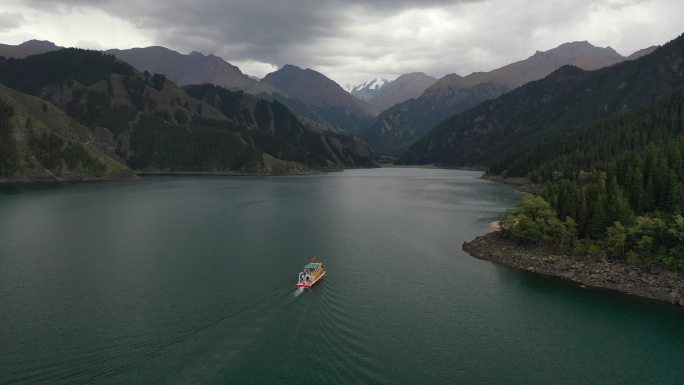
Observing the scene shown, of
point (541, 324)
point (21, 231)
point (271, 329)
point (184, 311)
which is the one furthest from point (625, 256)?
point (21, 231)

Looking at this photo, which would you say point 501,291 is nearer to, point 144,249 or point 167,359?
point 167,359

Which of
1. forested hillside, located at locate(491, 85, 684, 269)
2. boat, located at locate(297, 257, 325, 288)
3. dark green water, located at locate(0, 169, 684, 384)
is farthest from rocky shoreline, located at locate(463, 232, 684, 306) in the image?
boat, located at locate(297, 257, 325, 288)

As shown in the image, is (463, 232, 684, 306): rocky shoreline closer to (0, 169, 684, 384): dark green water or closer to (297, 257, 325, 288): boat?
(0, 169, 684, 384): dark green water

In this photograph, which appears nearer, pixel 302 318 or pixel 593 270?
pixel 302 318

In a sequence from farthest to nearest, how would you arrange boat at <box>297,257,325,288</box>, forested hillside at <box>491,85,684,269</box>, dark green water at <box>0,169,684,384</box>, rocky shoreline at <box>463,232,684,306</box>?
forested hillside at <box>491,85,684,269</box> < boat at <box>297,257,325,288</box> < rocky shoreline at <box>463,232,684,306</box> < dark green water at <box>0,169,684,384</box>

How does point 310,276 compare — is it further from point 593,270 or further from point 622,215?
point 622,215

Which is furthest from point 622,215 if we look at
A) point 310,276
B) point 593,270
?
point 310,276

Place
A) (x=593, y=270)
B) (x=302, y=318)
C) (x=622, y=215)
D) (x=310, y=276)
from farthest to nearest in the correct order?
1. (x=622, y=215)
2. (x=593, y=270)
3. (x=310, y=276)
4. (x=302, y=318)
